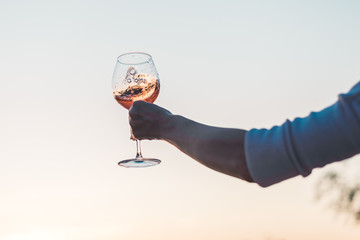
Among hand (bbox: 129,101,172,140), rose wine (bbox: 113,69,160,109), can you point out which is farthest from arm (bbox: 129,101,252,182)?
rose wine (bbox: 113,69,160,109)

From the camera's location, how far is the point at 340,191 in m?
23.8

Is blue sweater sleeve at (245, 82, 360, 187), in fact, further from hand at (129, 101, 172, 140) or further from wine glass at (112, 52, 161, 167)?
wine glass at (112, 52, 161, 167)

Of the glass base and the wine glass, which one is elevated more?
the wine glass

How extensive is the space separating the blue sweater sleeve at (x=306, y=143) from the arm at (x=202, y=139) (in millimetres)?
70

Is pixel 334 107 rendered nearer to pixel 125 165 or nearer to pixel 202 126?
pixel 202 126

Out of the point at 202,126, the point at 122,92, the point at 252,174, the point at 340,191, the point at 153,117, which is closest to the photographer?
the point at 252,174

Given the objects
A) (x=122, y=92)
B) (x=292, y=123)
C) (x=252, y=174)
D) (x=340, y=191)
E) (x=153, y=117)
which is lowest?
(x=252, y=174)

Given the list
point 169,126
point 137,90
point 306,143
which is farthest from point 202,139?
point 137,90

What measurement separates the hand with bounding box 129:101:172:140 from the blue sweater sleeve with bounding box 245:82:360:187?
59cm

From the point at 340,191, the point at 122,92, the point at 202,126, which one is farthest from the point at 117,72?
the point at 340,191

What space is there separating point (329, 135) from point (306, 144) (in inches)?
2.8

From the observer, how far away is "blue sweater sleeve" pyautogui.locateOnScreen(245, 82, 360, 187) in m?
1.45

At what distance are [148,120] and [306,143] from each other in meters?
0.92

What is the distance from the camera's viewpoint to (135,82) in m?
3.06
